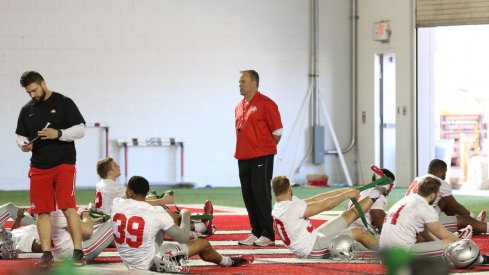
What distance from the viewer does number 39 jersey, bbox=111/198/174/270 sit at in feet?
21.2

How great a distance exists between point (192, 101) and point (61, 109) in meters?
11.8

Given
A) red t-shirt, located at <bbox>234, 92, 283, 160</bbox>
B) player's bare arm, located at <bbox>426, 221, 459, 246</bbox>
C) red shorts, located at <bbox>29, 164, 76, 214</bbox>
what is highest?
red t-shirt, located at <bbox>234, 92, 283, 160</bbox>

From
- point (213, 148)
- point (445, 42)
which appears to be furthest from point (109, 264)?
point (445, 42)

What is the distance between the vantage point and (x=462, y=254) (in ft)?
21.6

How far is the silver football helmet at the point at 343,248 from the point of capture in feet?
23.9

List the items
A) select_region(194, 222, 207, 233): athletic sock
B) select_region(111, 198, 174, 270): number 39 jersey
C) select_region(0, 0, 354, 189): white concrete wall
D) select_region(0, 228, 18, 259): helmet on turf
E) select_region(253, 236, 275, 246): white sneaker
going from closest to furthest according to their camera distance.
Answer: select_region(111, 198, 174, 270): number 39 jersey
select_region(0, 228, 18, 259): helmet on turf
select_region(253, 236, 275, 246): white sneaker
select_region(194, 222, 207, 233): athletic sock
select_region(0, 0, 354, 189): white concrete wall

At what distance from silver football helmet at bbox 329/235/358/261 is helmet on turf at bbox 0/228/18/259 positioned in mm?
2650

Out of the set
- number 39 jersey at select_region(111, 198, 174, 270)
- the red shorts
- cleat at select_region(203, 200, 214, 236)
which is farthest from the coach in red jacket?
number 39 jersey at select_region(111, 198, 174, 270)

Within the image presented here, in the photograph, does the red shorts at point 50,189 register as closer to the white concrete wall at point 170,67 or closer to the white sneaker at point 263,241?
the white sneaker at point 263,241

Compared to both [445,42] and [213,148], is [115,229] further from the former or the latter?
[445,42]

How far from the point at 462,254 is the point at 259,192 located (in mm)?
2661

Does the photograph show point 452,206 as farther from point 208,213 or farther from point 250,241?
point 208,213

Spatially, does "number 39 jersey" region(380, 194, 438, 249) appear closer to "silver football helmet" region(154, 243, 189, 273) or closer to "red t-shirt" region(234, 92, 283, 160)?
"silver football helmet" region(154, 243, 189, 273)

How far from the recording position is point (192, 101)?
62.7 feet
